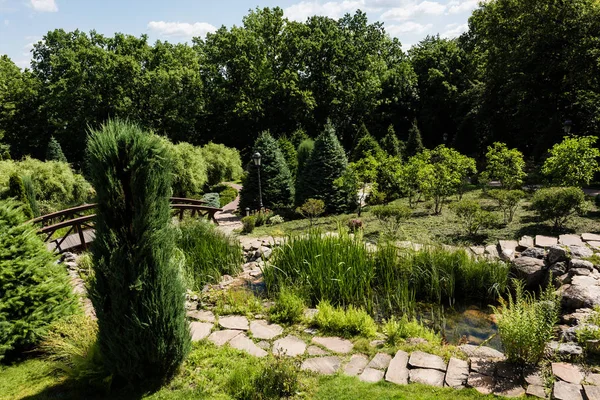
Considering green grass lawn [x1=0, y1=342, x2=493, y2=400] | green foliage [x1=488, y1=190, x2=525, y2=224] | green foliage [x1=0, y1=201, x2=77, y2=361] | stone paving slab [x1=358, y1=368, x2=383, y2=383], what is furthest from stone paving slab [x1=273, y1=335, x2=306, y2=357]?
green foliage [x1=488, y1=190, x2=525, y2=224]

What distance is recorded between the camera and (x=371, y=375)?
3.85 meters

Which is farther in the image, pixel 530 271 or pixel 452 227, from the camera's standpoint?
pixel 452 227

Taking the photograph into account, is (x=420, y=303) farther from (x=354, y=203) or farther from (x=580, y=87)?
(x=580, y=87)

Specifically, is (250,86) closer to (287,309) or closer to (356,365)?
(287,309)

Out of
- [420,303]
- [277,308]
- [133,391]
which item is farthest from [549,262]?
[133,391]

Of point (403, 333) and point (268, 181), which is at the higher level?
point (268, 181)

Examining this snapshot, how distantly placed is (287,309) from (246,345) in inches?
32.1

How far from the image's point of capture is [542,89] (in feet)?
58.7

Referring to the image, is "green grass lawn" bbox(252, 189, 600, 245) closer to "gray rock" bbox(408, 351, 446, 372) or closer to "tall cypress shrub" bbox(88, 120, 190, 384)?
"gray rock" bbox(408, 351, 446, 372)

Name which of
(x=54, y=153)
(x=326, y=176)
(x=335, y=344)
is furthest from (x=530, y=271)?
(x=54, y=153)

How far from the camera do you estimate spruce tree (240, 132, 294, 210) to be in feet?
45.6

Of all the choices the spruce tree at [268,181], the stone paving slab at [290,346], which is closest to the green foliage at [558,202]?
the stone paving slab at [290,346]

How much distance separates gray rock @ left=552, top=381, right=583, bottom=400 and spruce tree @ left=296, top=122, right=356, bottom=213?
9080mm

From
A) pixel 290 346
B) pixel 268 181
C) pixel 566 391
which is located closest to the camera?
pixel 566 391
